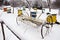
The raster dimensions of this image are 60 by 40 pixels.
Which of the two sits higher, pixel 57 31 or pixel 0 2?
pixel 0 2

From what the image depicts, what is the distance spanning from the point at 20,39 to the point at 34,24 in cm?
34

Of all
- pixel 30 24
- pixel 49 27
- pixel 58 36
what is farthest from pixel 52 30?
pixel 30 24

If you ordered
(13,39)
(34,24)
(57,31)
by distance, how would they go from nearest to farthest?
(13,39) < (57,31) < (34,24)

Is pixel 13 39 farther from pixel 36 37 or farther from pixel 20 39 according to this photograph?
pixel 36 37

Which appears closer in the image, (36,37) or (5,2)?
(36,37)

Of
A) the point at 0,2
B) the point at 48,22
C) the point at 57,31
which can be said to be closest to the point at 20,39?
the point at 48,22

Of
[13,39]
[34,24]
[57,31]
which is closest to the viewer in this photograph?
[13,39]

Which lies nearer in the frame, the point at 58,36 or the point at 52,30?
the point at 58,36

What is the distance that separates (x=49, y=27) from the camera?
112cm

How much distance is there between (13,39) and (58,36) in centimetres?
38

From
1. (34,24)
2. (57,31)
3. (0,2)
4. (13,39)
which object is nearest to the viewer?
(13,39)

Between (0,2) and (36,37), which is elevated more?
(0,2)

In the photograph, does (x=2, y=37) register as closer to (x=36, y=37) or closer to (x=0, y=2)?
(x=36, y=37)

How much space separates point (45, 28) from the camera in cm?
113
